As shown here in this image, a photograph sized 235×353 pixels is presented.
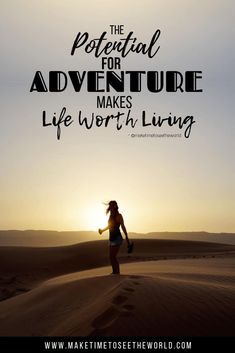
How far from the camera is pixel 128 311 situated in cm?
652

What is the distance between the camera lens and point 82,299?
8789 millimetres

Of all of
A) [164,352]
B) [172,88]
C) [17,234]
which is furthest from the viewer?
[17,234]

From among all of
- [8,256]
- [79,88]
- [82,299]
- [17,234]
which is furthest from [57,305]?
[17,234]

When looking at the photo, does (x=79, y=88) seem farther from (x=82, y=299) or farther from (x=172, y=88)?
(x=82, y=299)

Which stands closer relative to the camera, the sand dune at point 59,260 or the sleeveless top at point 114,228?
the sleeveless top at point 114,228

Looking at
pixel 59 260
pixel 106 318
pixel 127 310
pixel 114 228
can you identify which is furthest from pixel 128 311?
pixel 59 260

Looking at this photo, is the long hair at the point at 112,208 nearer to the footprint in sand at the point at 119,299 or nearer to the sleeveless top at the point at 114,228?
the sleeveless top at the point at 114,228

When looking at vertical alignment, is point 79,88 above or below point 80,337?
above

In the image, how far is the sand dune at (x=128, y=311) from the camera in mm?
6074

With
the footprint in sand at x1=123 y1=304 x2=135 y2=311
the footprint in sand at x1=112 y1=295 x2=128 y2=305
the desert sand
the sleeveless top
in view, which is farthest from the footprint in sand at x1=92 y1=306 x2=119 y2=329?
the sleeveless top

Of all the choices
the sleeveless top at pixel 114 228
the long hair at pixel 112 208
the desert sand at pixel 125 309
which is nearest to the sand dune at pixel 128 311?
the desert sand at pixel 125 309

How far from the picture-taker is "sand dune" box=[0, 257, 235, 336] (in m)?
6.07

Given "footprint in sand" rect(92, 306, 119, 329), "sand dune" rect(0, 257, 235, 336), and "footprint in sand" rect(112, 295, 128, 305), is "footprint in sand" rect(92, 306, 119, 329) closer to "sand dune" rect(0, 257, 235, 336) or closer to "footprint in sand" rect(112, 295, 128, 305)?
"sand dune" rect(0, 257, 235, 336)

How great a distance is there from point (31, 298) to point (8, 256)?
74.2 ft
